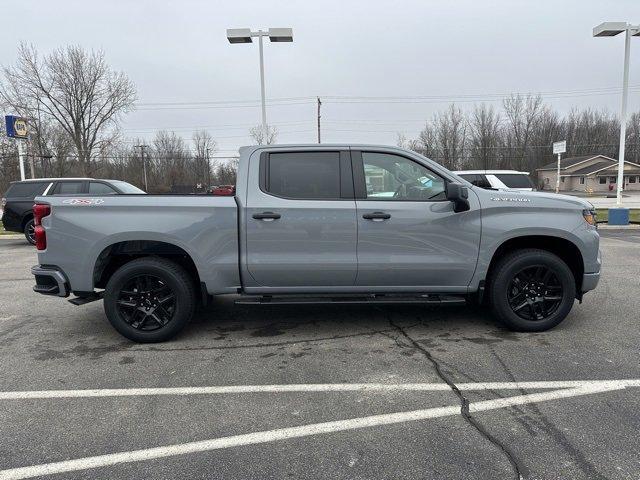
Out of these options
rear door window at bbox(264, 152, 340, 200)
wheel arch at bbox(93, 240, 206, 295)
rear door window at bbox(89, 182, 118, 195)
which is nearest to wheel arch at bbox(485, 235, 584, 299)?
rear door window at bbox(264, 152, 340, 200)

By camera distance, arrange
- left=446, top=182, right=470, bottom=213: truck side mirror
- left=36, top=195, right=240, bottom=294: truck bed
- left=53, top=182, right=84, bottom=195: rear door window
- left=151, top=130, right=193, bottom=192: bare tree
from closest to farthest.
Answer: left=446, top=182, right=470, bottom=213: truck side mirror, left=36, top=195, right=240, bottom=294: truck bed, left=53, top=182, right=84, bottom=195: rear door window, left=151, top=130, right=193, bottom=192: bare tree

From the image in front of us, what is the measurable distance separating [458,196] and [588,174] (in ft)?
261

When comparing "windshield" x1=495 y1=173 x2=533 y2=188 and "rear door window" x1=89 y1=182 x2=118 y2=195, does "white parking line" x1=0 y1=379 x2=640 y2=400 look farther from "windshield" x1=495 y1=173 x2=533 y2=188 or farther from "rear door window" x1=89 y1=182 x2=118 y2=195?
"windshield" x1=495 y1=173 x2=533 y2=188

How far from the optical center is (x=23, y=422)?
3.18m

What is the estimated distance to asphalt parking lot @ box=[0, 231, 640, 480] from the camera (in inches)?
106

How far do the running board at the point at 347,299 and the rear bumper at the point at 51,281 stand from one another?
5.62 feet

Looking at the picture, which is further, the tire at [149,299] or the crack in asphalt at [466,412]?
the tire at [149,299]

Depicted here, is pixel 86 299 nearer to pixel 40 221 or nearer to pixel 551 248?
pixel 40 221

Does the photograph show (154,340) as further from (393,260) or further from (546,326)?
→ (546,326)

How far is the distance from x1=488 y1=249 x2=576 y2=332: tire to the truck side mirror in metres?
0.78

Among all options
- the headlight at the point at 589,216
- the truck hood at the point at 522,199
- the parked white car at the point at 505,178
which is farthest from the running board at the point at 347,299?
the parked white car at the point at 505,178

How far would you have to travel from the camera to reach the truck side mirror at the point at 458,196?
4.38m

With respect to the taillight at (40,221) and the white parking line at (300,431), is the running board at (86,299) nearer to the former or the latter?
the taillight at (40,221)

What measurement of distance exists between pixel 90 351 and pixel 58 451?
1.85 meters
